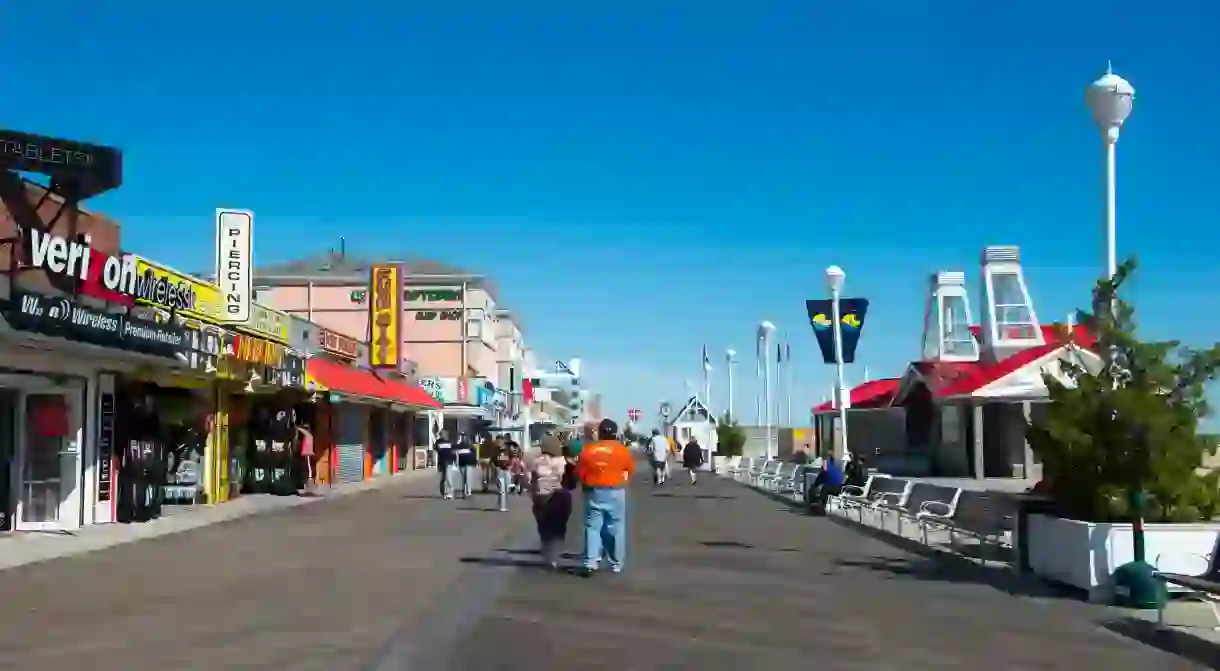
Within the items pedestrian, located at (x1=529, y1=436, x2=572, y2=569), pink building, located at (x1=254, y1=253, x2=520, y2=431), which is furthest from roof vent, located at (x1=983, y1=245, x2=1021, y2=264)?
pink building, located at (x1=254, y1=253, x2=520, y2=431)

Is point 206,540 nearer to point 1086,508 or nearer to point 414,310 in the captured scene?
point 1086,508

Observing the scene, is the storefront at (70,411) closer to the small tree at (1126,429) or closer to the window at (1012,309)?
the small tree at (1126,429)

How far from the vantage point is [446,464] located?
1220 inches

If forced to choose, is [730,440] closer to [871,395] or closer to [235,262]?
[871,395]

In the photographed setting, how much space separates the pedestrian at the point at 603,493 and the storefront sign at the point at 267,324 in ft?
52.3

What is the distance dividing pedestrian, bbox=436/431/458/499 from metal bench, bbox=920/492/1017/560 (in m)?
14.8

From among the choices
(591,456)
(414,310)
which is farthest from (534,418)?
(591,456)

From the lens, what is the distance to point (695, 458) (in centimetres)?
4259

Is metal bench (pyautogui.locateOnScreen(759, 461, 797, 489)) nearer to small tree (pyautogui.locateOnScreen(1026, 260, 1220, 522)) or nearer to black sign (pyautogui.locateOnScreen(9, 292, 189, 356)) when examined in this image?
black sign (pyautogui.locateOnScreen(9, 292, 189, 356))

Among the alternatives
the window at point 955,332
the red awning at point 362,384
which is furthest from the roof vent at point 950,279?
the red awning at point 362,384

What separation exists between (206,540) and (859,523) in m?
11.1

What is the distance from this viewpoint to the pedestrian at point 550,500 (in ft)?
50.1

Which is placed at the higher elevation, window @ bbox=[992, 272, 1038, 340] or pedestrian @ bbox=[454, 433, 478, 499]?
window @ bbox=[992, 272, 1038, 340]

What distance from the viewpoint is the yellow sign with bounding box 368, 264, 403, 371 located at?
4700cm
